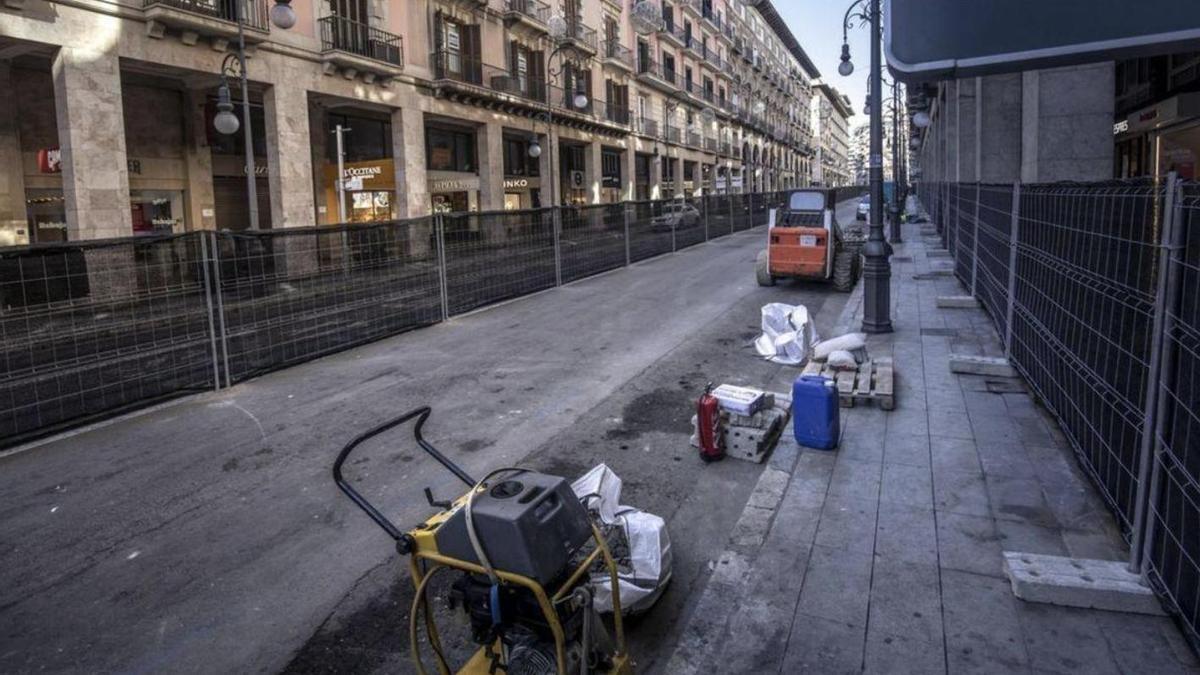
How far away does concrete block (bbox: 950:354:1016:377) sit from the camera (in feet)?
25.1

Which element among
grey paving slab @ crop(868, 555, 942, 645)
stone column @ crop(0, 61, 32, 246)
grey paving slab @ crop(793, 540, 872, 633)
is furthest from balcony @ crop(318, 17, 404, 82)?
grey paving slab @ crop(868, 555, 942, 645)

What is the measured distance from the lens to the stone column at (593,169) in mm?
41906

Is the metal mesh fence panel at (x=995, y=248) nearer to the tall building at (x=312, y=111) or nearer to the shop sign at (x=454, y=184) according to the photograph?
the tall building at (x=312, y=111)

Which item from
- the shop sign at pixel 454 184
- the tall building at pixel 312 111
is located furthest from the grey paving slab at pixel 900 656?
the shop sign at pixel 454 184

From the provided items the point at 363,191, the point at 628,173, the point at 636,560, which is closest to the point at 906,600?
the point at 636,560

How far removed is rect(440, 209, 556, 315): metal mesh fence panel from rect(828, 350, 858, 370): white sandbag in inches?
283

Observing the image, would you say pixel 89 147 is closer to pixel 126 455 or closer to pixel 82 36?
pixel 82 36

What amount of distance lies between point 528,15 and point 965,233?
84.8ft

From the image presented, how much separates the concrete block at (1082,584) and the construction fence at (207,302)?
25.9 feet

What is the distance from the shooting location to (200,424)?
721 cm

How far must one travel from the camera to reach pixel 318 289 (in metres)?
10.0

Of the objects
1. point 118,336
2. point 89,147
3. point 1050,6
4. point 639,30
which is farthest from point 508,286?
point 639,30

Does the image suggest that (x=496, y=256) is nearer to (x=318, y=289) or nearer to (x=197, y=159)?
(x=318, y=289)

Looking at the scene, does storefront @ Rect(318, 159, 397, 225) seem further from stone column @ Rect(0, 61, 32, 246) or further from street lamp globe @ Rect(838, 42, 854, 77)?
street lamp globe @ Rect(838, 42, 854, 77)
